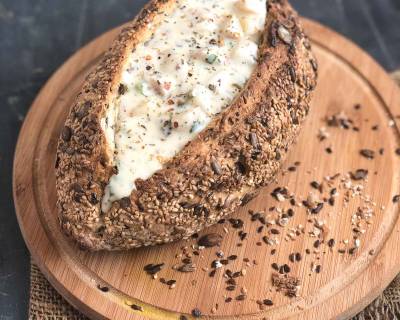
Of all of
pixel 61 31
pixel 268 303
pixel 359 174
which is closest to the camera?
pixel 268 303

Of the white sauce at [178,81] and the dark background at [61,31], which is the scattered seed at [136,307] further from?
the dark background at [61,31]

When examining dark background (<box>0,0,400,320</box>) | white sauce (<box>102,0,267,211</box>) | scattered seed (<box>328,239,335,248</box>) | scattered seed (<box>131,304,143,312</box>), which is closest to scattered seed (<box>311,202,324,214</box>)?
scattered seed (<box>328,239,335,248</box>)

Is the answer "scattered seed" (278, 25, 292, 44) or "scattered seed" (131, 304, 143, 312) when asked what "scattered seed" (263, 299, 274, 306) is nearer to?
"scattered seed" (131, 304, 143, 312)

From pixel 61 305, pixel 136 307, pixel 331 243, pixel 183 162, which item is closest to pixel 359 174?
pixel 331 243

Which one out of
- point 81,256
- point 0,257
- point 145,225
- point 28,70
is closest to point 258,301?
point 145,225

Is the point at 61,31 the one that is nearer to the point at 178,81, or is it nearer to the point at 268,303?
the point at 178,81

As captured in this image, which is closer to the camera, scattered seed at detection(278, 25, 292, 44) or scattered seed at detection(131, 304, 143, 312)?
scattered seed at detection(131, 304, 143, 312)

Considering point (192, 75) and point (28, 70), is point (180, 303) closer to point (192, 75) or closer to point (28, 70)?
point (192, 75)
